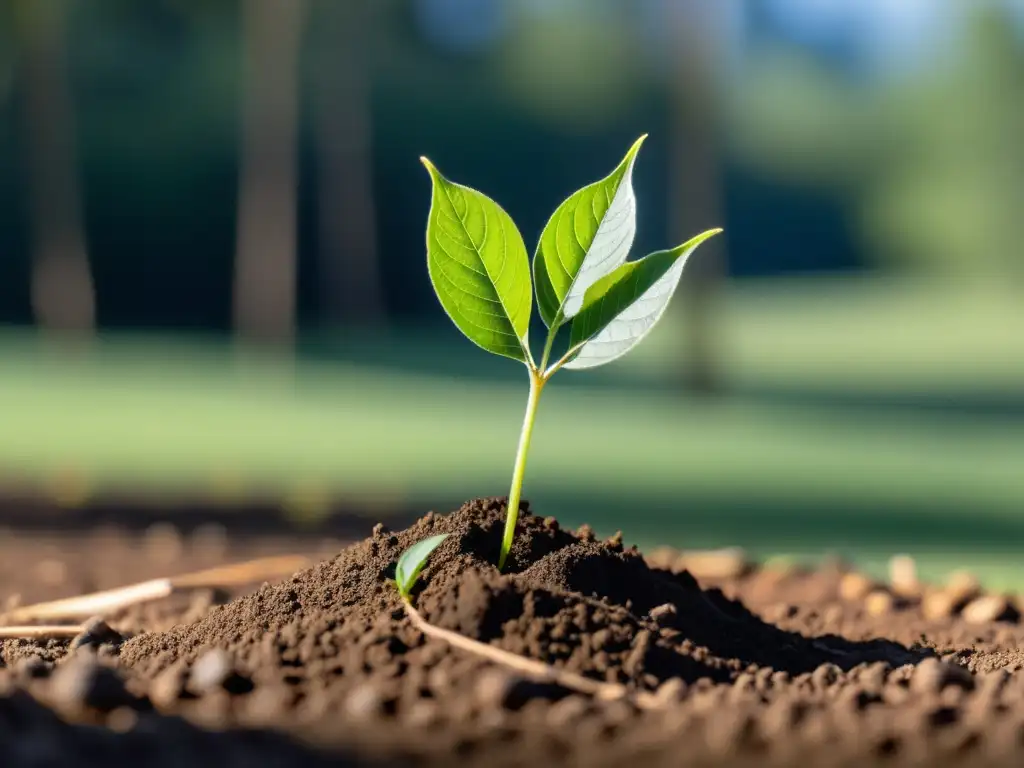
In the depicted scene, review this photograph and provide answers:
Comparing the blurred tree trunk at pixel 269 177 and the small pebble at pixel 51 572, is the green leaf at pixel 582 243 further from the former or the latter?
the blurred tree trunk at pixel 269 177

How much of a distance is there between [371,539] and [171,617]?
1012 mm

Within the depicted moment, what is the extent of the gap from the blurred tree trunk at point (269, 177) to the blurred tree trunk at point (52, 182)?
2889 mm

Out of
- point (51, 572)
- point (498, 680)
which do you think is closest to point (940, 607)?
point (498, 680)

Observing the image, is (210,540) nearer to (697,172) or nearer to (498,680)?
(498,680)

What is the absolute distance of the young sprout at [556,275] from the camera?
2146 millimetres

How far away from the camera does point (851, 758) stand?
1523 mm

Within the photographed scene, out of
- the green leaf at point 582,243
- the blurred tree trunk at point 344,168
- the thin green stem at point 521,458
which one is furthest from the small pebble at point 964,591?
the blurred tree trunk at point 344,168

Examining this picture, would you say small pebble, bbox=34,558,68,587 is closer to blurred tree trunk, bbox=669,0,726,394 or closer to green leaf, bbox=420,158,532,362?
green leaf, bbox=420,158,532,362

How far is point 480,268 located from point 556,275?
13 cm

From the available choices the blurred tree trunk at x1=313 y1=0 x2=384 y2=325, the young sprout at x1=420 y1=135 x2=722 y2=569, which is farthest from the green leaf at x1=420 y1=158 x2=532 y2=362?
the blurred tree trunk at x1=313 y1=0 x2=384 y2=325

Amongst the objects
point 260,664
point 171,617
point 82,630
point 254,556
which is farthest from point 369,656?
point 254,556

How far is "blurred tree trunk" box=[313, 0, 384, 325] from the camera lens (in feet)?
86.5

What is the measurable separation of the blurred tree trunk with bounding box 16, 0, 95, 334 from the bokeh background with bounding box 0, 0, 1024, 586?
0.36 ft

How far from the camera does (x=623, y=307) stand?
7.25 ft
